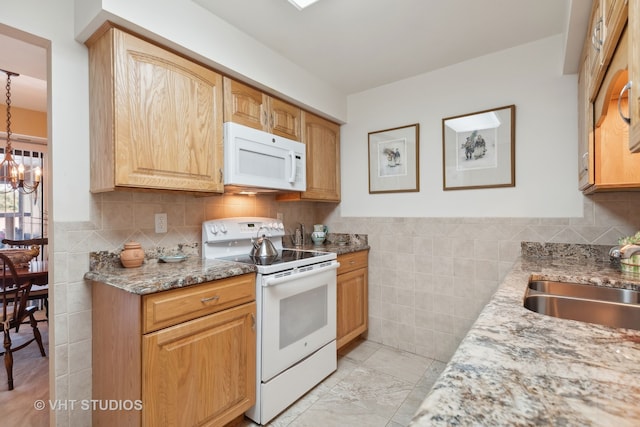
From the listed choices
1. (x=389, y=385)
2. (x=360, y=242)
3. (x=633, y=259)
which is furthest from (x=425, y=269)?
(x=633, y=259)

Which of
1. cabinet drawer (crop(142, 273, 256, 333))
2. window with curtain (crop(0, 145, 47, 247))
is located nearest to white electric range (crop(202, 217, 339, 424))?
cabinet drawer (crop(142, 273, 256, 333))

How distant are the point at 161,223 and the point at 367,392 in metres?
1.74

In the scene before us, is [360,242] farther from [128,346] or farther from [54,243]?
[54,243]

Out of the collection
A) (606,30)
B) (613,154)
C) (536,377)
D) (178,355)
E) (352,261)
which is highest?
(606,30)

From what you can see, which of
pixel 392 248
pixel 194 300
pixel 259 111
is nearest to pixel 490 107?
pixel 392 248

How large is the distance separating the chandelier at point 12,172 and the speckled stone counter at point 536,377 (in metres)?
3.53

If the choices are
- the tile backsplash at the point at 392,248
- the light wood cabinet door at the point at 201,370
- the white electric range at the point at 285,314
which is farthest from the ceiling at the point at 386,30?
the light wood cabinet door at the point at 201,370

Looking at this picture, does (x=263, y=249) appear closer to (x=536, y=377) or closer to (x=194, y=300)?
(x=194, y=300)

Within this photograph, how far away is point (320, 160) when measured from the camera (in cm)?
278

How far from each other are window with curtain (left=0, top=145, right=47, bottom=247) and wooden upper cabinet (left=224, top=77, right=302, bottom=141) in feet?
11.0

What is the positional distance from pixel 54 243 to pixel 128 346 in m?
0.65

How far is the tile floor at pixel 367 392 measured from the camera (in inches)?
70.5

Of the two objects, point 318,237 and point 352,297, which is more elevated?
point 318,237

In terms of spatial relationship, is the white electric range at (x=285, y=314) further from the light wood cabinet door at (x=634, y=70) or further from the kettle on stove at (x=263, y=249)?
the light wood cabinet door at (x=634, y=70)
